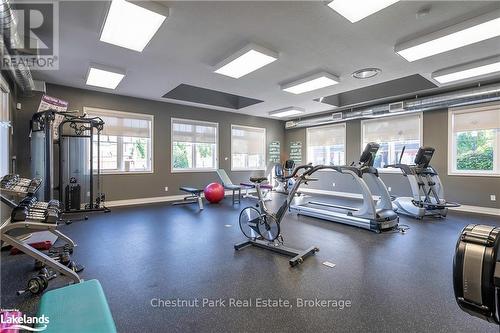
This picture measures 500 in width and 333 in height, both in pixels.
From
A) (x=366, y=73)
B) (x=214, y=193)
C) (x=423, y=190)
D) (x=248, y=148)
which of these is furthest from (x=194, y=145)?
(x=423, y=190)

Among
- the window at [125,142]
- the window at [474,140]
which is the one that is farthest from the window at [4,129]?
the window at [474,140]

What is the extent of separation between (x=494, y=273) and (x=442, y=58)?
4.18 meters

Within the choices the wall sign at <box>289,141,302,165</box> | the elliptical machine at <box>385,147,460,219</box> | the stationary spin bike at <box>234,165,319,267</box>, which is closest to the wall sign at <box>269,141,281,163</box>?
the wall sign at <box>289,141,302,165</box>

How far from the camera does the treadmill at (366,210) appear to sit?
3.97 meters

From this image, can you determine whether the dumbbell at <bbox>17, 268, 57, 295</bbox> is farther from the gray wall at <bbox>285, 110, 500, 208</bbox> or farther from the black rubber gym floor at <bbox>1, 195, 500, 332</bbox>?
the gray wall at <bbox>285, 110, 500, 208</bbox>

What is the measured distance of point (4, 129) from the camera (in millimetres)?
3846

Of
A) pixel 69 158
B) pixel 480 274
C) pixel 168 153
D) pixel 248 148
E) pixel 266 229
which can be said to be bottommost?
pixel 266 229

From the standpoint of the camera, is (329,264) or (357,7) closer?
(357,7)

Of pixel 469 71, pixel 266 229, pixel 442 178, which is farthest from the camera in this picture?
pixel 442 178

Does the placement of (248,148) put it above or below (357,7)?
below

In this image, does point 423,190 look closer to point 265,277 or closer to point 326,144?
point 326,144

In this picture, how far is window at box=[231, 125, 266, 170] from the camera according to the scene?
326 inches

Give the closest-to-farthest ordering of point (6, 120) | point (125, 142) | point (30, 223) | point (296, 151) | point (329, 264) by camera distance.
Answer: point (30, 223), point (329, 264), point (6, 120), point (125, 142), point (296, 151)

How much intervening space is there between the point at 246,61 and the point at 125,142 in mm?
4200
